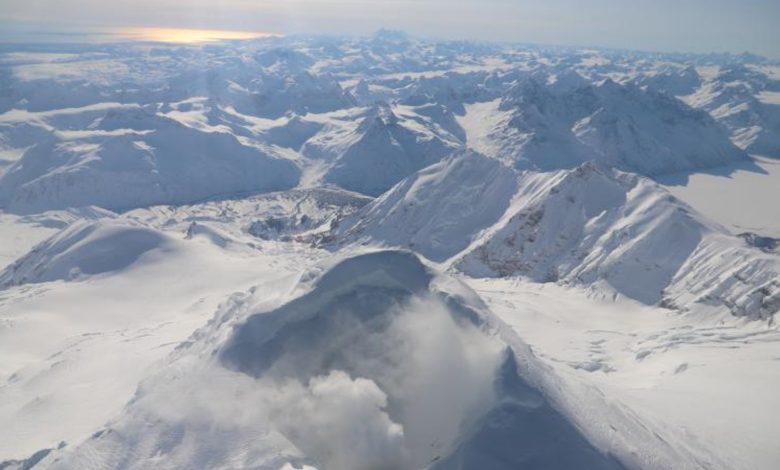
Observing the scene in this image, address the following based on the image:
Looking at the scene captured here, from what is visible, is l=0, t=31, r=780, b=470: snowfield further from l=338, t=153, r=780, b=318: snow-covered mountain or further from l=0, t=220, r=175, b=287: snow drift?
l=0, t=220, r=175, b=287: snow drift

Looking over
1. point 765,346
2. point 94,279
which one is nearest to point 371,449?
point 765,346

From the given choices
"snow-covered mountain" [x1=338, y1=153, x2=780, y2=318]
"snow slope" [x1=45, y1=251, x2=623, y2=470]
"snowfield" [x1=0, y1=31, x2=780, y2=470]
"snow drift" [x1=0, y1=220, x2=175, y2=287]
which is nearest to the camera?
"snow slope" [x1=45, y1=251, x2=623, y2=470]

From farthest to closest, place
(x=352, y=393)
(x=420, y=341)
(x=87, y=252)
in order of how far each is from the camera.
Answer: (x=87, y=252) → (x=420, y=341) → (x=352, y=393)

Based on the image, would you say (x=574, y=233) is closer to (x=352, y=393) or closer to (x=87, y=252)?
(x=352, y=393)

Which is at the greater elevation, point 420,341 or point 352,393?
point 420,341

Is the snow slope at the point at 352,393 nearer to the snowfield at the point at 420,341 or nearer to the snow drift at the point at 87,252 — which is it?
the snowfield at the point at 420,341

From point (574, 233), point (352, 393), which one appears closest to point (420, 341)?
point (352, 393)

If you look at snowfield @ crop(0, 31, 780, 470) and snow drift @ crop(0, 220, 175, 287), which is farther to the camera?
snow drift @ crop(0, 220, 175, 287)

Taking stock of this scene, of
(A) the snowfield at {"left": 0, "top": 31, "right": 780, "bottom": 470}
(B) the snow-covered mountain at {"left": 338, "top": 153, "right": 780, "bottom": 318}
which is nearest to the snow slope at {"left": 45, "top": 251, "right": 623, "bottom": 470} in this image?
(A) the snowfield at {"left": 0, "top": 31, "right": 780, "bottom": 470}

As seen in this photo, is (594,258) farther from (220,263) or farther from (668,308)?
(220,263)

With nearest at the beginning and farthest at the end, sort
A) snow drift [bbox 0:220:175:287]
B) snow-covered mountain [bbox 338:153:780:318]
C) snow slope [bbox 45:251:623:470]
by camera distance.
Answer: snow slope [bbox 45:251:623:470] → snow-covered mountain [bbox 338:153:780:318] → snow drift [bbox 0:220:175:287]

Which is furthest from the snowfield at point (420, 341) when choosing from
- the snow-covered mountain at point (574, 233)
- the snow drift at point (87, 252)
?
the snow drift at point (87, 252)
